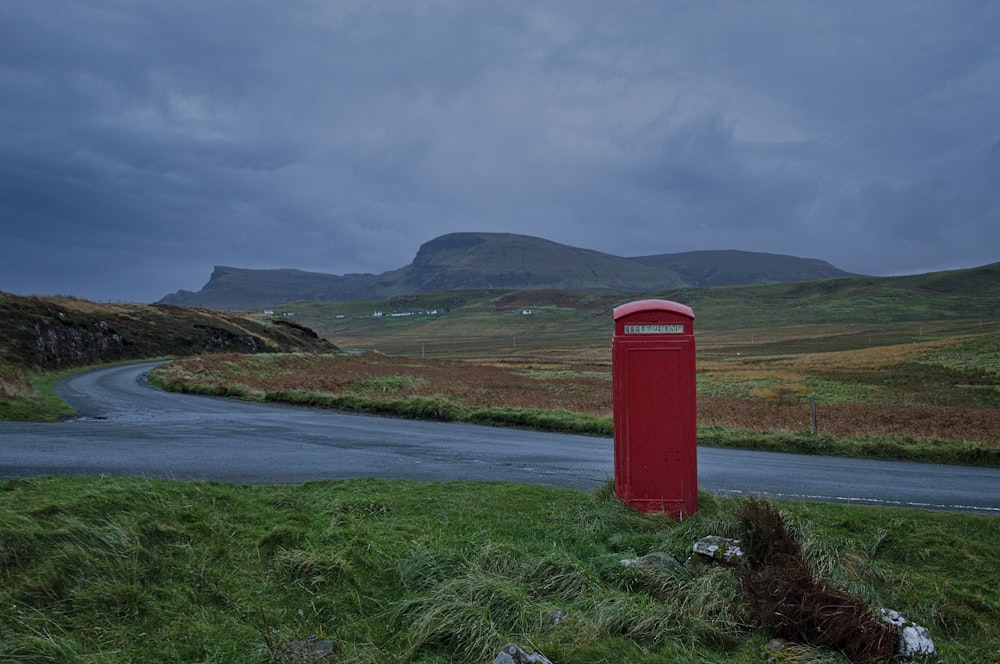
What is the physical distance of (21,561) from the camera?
13.3 ft

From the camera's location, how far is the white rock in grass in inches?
154

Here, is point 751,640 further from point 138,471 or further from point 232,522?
point 138,471

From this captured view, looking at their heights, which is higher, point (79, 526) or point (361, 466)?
point (79, 526)

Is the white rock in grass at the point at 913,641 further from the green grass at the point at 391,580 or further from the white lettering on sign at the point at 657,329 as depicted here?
the white lettering on sign at the point at 657,329

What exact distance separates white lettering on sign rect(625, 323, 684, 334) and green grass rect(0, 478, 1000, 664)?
183 centimetres

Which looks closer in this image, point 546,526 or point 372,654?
point 372,654

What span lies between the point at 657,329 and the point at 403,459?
580cm

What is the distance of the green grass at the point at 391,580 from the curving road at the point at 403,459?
2.74 metres

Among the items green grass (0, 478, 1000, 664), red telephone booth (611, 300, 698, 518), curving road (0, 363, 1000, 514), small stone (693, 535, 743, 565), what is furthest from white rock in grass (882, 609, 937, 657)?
curving road (0, 363, 1000, 514)

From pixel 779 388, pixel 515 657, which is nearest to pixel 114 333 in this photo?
pixel 779 388

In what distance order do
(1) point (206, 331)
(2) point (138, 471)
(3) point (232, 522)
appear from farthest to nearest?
(1) point (206, 331)
(2) point (138, 471)
(3) point (232, 522)

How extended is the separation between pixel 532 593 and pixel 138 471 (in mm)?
6452

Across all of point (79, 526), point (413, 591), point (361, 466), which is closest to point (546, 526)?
point (413, 591)

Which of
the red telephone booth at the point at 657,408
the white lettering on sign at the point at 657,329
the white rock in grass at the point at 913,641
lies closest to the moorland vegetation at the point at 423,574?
the white rock in grass at the point at 913,641
